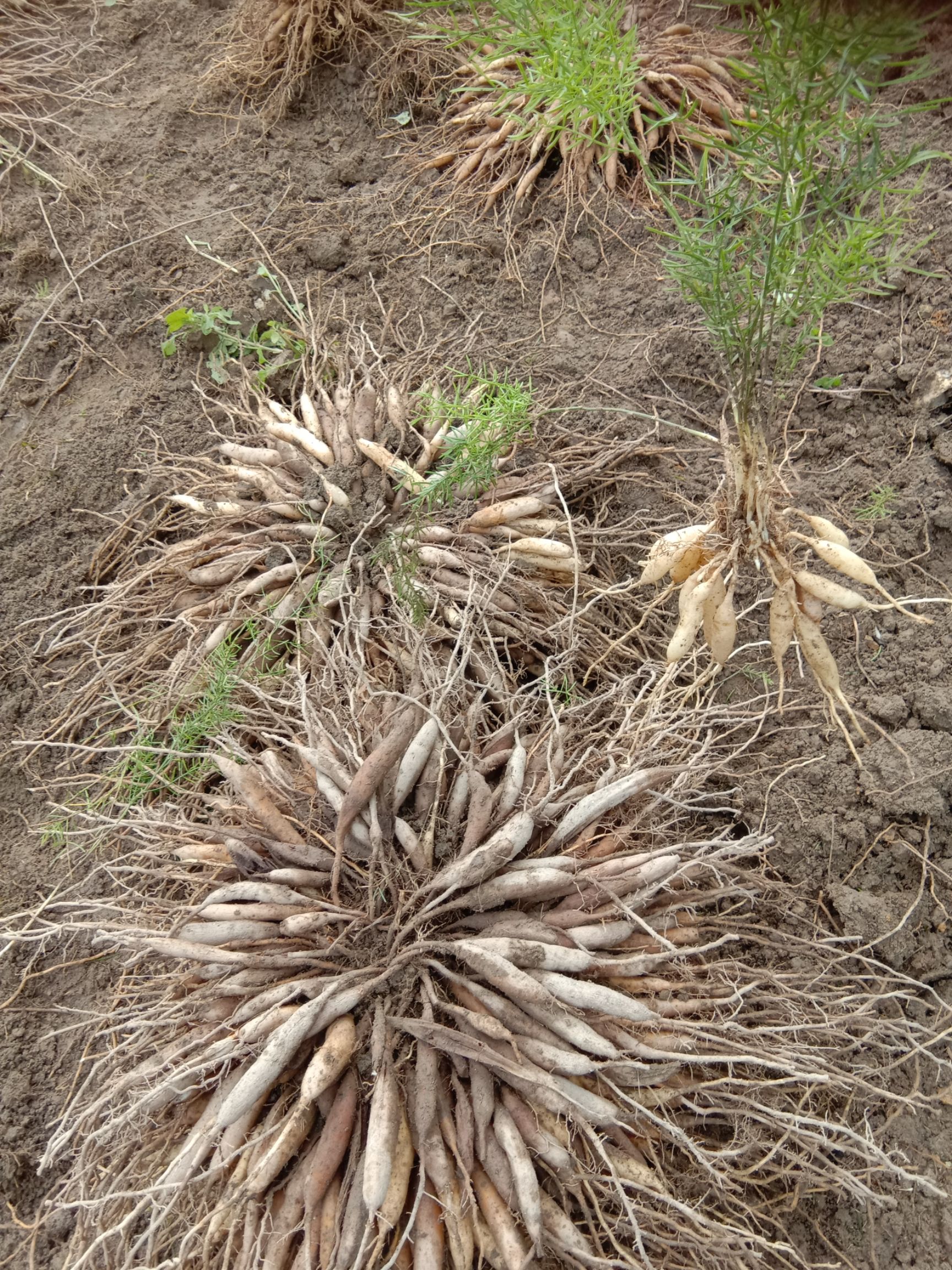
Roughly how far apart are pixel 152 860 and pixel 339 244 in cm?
221

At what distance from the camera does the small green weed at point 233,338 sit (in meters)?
2.67

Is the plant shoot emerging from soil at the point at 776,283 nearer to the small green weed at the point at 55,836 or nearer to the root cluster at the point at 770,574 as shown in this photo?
the root cluster at the point at 770,574

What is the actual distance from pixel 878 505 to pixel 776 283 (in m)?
0.92

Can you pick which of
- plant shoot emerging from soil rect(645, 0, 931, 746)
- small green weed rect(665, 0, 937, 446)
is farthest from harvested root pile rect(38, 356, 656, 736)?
small green weed rect(665, 0, 937, 446)

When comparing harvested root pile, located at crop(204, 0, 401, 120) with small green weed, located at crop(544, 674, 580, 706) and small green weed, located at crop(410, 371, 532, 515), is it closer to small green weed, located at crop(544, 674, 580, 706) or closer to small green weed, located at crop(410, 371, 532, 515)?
small green weed, located at crop(410, 371, 532, 515)

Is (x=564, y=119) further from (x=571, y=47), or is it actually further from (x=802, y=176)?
(x=802, y=176)

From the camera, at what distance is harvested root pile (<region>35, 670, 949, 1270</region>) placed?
1.31 meters

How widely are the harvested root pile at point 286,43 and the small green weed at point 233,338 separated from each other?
1.04m

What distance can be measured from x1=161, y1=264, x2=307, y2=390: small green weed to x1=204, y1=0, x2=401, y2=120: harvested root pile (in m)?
1.04

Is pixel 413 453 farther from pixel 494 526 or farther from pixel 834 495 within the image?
pixel 834 495

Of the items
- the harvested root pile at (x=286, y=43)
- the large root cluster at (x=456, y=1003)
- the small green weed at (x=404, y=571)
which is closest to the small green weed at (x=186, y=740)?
the large root cluster at (x=456, y=1003)

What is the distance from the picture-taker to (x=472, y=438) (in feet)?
6.77

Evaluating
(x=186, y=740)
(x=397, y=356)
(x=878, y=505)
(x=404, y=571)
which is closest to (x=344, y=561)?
(x=404, y=571)

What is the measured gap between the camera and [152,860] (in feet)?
6.18
